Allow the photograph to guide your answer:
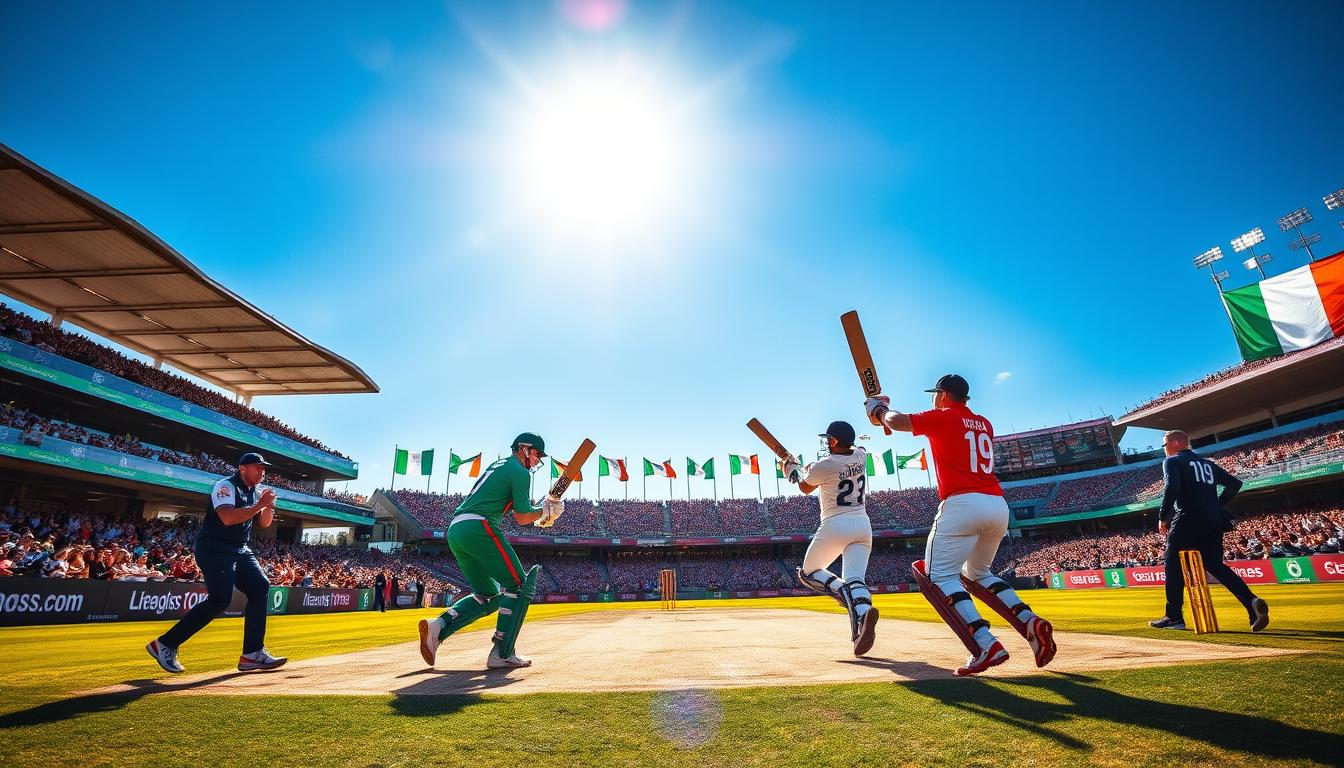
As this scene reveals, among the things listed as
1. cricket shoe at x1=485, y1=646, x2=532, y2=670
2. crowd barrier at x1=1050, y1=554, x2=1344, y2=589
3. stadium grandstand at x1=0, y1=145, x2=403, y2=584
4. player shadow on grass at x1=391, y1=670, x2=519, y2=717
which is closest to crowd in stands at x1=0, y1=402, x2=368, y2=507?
stadium grandstand at x1=0, y1=145, x2=403, y2=584

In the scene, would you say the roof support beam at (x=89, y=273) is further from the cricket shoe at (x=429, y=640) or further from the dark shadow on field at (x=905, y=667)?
the dark shadow on field at (x=905, y=667)

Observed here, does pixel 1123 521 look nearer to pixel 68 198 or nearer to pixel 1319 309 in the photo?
pixel 1319 309

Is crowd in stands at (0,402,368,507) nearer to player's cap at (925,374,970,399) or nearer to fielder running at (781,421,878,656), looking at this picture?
fielder running at (781,421,878,656)

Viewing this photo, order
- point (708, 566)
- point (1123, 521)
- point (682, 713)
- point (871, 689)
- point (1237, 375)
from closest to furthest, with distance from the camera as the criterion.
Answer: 1. point (682, 713)
2. point (871, 689)
3. point (1237, 375)
4. point (1123, 521)
5. point (708, 566)

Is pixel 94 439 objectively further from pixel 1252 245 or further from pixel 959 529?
pixel 1252 245

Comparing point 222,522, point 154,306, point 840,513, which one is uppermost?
point 154,306

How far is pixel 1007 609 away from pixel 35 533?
28300 millimetres

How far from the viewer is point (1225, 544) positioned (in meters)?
34.6

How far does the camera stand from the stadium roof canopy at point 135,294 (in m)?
19.4

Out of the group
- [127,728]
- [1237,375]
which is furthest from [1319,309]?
[127,728]

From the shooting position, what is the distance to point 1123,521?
49.3 meters

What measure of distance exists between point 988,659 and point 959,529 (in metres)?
0.89

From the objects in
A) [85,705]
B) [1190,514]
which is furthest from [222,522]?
[1190,514]

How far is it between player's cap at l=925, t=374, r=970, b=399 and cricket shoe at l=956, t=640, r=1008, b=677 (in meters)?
1.96
